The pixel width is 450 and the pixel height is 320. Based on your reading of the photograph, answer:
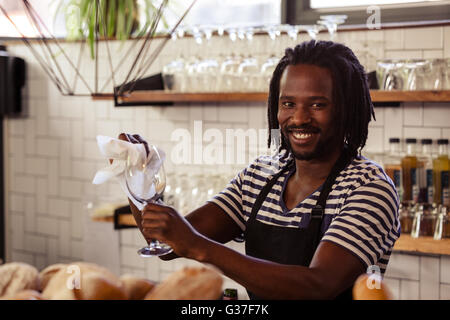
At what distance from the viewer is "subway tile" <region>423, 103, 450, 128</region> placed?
2693 mm

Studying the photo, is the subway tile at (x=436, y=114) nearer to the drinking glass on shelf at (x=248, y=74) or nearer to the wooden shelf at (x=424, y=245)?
the wooden shelf at (x=424, y=245)

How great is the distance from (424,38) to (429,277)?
102 cm

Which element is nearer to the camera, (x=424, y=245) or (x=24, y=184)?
(x=424, y=245)

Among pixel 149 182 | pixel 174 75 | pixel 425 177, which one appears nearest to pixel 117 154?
pixel 149 182

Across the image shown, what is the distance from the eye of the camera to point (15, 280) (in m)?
0.85

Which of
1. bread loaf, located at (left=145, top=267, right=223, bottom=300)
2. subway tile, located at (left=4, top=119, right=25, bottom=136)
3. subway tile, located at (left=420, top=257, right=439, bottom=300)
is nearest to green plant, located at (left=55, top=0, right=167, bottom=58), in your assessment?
subway tile, located at (left=4, top=119, right=25, bottom=136)

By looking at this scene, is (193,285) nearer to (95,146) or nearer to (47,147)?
(95,146)

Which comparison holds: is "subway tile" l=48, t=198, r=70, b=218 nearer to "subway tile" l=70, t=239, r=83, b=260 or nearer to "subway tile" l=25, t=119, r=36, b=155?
"subway tile" l=70, t=239, r=83, b=260

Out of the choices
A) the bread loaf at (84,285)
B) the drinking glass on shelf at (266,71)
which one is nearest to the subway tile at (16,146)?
the drinking glass on shelf at (266,71)

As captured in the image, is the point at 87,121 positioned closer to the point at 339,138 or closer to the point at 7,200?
A: the point at 7,200

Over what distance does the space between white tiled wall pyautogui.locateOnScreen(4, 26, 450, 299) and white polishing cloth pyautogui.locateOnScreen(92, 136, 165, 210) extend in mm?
1734

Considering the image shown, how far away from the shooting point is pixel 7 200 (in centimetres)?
410
